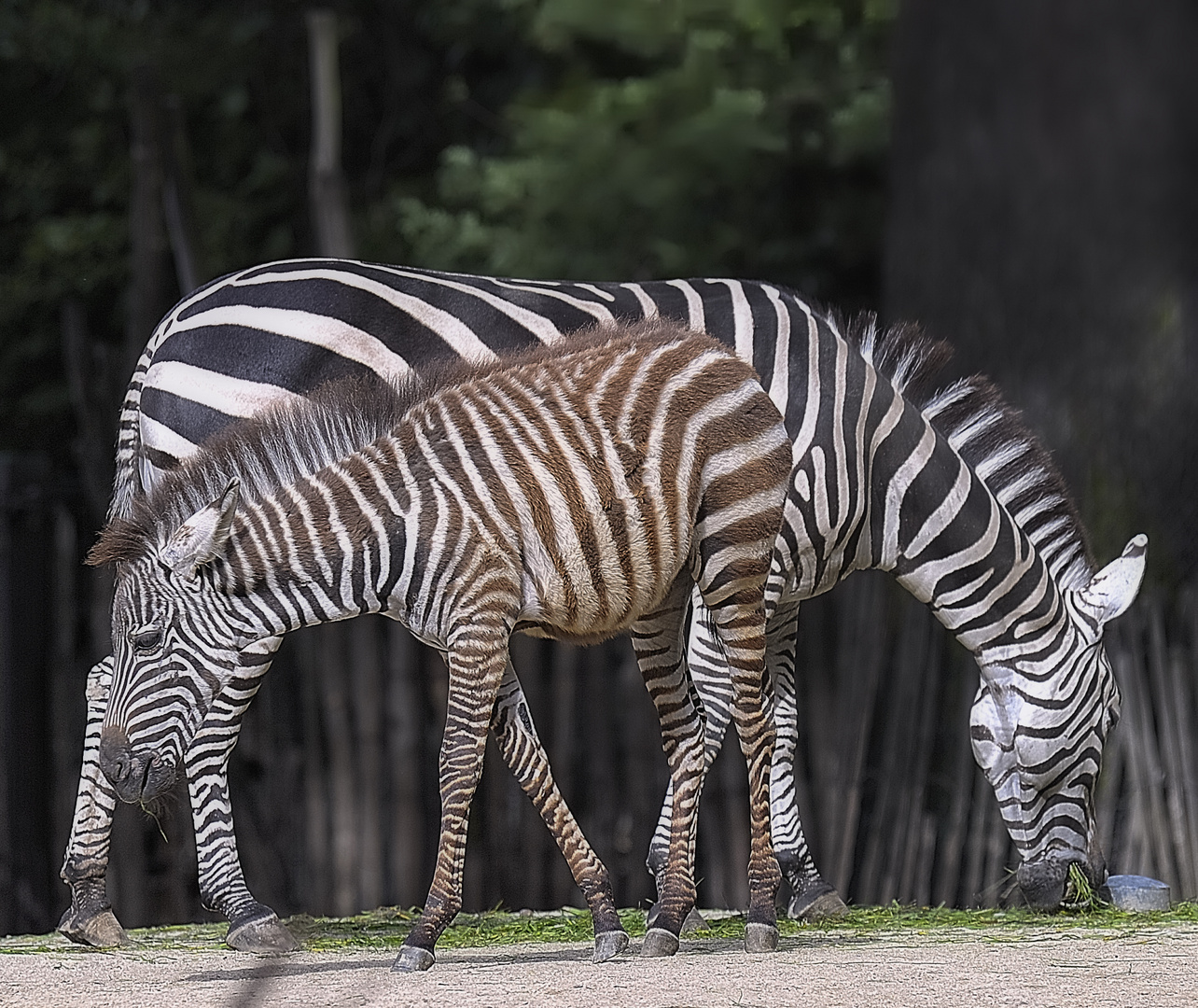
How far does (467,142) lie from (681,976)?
882 centimetres

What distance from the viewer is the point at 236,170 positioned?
10.9m

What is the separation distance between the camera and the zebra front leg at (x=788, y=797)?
550 cm

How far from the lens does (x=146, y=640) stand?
395 centimetres

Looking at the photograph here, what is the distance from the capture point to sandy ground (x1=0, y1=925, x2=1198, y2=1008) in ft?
10.9

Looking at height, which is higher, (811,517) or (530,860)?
(811,517)

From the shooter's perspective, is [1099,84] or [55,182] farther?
[55,182]

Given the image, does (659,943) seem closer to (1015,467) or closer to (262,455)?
(262,455)

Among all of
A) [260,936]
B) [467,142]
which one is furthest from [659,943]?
[467,142]

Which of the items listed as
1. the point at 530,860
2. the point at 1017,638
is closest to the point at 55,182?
the point at 530,860

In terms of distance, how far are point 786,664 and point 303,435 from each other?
2.34m

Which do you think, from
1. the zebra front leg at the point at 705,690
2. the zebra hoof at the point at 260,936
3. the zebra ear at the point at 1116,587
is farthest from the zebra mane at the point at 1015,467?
the zebra hoof at the point at 260,936

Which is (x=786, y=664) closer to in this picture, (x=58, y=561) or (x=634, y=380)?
(x=634, y=380)

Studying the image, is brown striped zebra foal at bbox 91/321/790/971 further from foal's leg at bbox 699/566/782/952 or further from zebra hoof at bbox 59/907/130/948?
zebra hoof at bbox 59/907/130/948

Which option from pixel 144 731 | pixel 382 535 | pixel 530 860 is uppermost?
pixel 382 535
